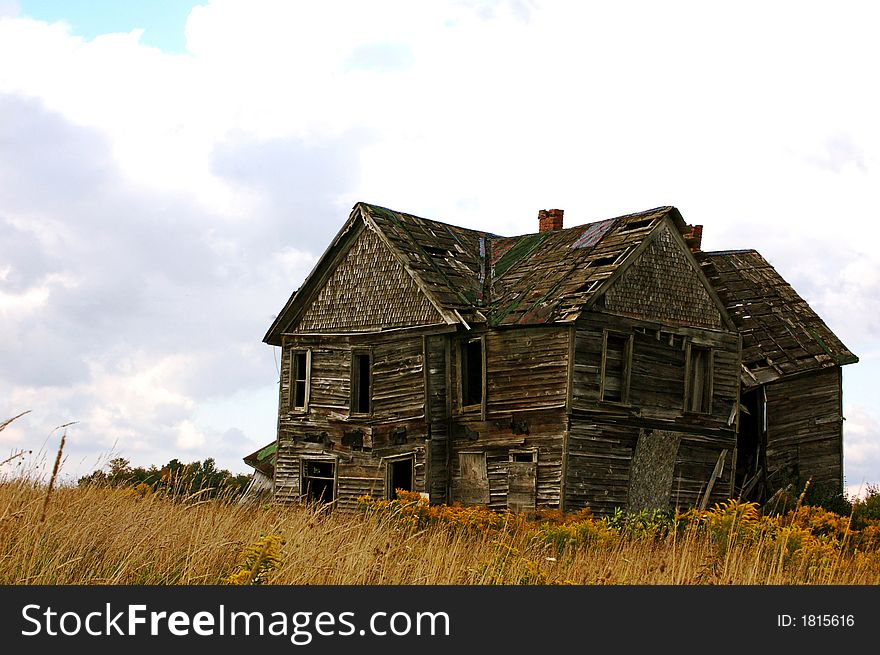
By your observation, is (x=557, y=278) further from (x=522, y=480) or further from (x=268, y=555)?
(x=268, y=555)

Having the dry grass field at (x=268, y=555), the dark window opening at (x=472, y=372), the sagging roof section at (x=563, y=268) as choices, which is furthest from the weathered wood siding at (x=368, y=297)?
the dry grass field at (x=268, y=555)

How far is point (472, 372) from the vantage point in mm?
24875

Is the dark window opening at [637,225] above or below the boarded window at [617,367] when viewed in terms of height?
above

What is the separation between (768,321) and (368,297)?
1254 cm

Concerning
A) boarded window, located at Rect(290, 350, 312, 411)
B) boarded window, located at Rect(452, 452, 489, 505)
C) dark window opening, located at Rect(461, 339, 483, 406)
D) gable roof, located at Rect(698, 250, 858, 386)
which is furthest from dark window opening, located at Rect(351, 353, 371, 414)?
gable roof, located at Rect(698, 250, 858, 386)

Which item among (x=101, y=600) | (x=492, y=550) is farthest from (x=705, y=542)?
(x=101, y=600)

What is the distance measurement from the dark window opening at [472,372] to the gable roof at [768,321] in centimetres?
839

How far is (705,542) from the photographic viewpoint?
15.3 meters

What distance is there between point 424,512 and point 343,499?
657 cm

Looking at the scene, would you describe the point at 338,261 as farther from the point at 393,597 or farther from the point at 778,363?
the point at 393,597

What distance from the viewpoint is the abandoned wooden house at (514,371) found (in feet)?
74.4

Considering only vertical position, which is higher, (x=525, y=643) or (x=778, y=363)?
(x=778, y=363)

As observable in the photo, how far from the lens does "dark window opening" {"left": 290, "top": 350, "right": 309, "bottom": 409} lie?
26.7 metres

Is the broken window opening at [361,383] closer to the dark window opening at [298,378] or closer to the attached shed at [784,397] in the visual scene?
the dark window opening at [298,378]
